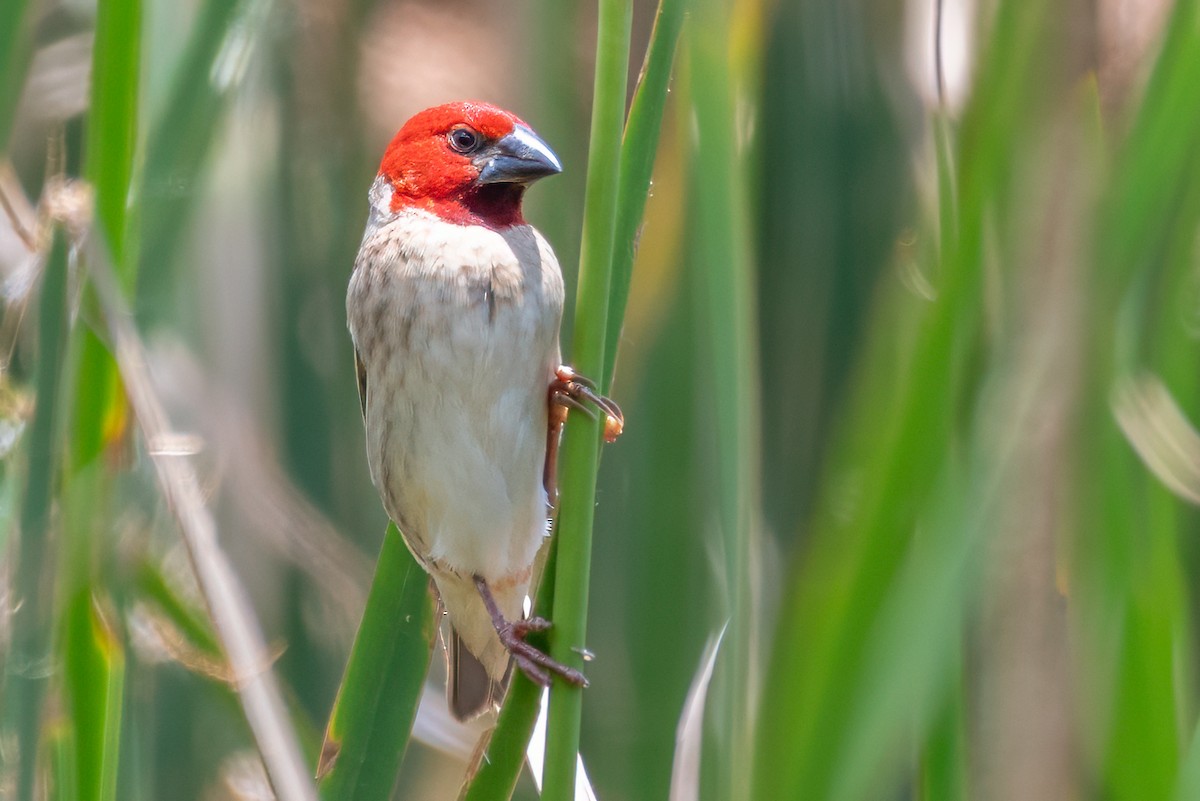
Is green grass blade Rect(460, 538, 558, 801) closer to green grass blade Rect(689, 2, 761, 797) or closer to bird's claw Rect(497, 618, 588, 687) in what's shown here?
bird's claw Rect(497, 618, 588, 687)

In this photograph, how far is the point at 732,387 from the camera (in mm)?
1209

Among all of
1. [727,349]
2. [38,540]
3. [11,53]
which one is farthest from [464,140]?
[38,540]

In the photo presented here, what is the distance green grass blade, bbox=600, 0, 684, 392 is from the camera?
1.19 m

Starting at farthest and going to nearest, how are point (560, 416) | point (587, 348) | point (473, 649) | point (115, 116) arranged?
point (473, 649), point (560, 416), point (115, 116), point (587, 348)

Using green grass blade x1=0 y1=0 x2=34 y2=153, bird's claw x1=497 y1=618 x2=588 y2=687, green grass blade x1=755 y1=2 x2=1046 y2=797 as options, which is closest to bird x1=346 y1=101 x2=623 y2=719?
bird's claw x1=497 y1=618 x2=588 y2=687

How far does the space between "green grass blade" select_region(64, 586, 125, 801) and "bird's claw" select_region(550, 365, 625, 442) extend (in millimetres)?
488

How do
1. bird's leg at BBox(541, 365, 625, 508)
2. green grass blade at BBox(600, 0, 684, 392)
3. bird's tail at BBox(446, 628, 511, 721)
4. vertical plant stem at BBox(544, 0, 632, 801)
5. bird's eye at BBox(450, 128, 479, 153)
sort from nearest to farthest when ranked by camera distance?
vertical plant stem at BBox(544, 0, 632, 801) → green grass blade at BBox(600, 0, 684, 392) → bird's leg at BBox(541, 365, 625, 508) → bird's eye at BBox(450, 128, 479, 153) → bird's tail at BBox(446, 628, 511, 721)

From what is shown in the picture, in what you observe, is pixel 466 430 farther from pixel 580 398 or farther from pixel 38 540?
pixel 38 540

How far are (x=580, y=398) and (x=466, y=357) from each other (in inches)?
11.2

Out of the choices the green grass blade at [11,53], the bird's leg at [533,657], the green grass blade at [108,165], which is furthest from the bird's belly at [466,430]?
the green grass blade at [11,53]

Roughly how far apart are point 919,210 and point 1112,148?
44 cm

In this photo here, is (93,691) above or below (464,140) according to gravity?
below

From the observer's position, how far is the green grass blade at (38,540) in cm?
123

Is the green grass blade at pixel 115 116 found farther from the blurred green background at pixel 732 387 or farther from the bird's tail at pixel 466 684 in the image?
the bird's tail at pixel 466 684
